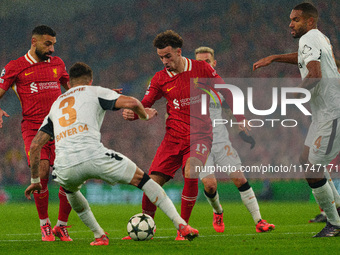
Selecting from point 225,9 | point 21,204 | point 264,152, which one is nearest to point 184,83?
point 21,204

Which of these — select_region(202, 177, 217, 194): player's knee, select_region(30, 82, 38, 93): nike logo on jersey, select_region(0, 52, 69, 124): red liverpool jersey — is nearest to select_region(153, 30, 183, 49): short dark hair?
select_region(0, 52, 69, 124): red liverpool jersey

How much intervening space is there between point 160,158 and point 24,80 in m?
2.08

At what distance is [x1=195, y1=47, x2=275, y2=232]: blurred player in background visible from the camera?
7434mm

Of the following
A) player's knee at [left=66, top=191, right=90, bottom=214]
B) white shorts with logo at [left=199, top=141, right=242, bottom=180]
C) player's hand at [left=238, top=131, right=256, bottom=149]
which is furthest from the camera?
white shorts with logo at [left=199, top=141, right=242, bottom=180]

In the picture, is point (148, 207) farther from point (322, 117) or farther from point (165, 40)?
point (322, 117)

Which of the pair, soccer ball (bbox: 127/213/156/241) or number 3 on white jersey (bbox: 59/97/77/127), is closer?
number 3 on white jersey (bbox: 59/97/77/127)

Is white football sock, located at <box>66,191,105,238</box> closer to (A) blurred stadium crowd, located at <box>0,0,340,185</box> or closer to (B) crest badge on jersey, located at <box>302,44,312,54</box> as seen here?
(B) crest badge on jersey, located at <box>302,44,312,54</box>

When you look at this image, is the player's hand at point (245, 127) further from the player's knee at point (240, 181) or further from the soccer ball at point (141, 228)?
the soccer ball at point (141, 228)

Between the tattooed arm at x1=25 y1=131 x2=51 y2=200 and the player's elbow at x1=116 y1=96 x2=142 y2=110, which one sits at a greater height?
the player's elbow at x1=116 y1=96 x2=142 y2=110

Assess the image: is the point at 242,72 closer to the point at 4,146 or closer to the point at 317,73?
the point at 4,146

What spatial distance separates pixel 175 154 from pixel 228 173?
5.10 ft

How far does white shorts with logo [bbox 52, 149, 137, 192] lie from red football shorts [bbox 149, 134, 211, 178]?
1.23 metres

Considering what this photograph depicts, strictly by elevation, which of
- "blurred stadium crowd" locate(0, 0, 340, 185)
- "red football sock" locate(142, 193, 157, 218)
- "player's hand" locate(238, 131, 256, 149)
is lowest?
"red football sock" locate(142, 193, 157, 218)

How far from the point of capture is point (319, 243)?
5.30m
